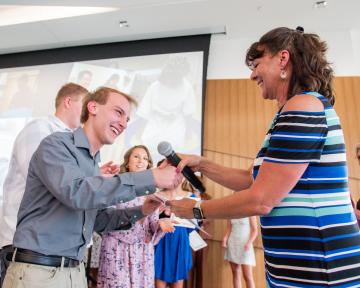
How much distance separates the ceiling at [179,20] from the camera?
13.2 feet

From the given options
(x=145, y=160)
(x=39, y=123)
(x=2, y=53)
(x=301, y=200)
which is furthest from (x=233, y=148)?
(x=2, y=53)

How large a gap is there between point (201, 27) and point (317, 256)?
13.4 ft

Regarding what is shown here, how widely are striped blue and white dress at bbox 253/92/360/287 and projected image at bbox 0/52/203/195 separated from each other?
3109 mm

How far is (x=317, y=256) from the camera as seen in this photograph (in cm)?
86

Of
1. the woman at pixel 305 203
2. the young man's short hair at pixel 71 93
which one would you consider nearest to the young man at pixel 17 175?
the young man's short hair at pixel 71 93

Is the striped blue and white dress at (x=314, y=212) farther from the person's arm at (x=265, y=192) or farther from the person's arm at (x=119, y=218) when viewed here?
the person's arm at (x=119, y=218)

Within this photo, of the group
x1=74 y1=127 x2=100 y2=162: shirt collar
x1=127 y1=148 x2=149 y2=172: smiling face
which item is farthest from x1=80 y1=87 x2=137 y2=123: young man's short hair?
x1=127 y1=148 x2=149 y2=172: smiling face

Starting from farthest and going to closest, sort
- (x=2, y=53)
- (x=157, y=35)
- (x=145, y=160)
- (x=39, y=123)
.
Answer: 1. (x=2, y=53)
2. (x=157, y=35)
3. (x=145, y=160)
4. (x=39, y=123)

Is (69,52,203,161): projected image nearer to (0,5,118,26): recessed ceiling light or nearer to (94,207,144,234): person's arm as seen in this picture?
(0,5,118,26): recessed ceiling light

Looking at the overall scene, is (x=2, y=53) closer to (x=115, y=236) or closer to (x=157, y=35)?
(x=157, y=35)

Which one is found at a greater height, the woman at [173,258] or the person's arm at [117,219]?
the person's arm at [117,219]

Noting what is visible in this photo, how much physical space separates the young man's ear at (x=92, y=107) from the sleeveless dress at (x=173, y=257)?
6.40 ft

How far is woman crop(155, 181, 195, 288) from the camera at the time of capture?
2.97m

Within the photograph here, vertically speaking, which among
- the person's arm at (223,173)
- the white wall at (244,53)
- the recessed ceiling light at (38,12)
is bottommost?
the person's arm at (223,173)
